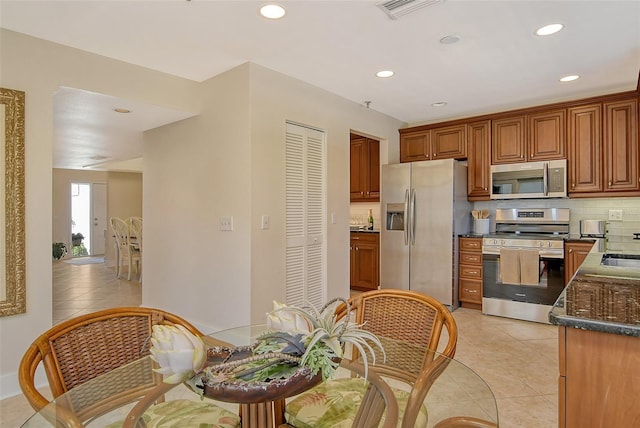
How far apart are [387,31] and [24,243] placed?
290cm

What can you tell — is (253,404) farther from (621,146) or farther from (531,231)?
(621,146)

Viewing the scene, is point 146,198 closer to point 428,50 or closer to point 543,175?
point 428,50

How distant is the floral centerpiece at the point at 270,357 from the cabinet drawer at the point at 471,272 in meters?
3.77

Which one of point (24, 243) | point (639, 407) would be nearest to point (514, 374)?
point (639, 407)

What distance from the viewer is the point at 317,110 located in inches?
148

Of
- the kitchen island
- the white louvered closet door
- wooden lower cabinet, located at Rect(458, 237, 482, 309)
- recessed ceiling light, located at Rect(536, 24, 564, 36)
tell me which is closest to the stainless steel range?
wooden lower cabinet, located at Rect(458, 237, 482, 309)

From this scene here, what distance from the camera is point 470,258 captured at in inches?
174

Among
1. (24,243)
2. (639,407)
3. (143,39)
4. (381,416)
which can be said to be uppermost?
(143,39)

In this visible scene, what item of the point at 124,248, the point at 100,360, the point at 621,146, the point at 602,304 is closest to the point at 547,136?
the point at 621,146

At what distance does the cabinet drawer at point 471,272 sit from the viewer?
171 inches

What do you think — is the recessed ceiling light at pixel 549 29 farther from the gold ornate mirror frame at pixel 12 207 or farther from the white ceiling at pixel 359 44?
the gold ornate mirror frame at pixel 12 207

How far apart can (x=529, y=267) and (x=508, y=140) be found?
1526 millimetres

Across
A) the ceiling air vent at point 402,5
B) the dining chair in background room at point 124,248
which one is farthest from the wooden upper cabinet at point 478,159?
the dining chair in background room at point 124,248

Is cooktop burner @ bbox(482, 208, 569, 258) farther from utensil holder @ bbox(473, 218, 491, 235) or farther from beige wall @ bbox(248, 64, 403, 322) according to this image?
beige wall @ bbox(248, 64, 403, 322)
